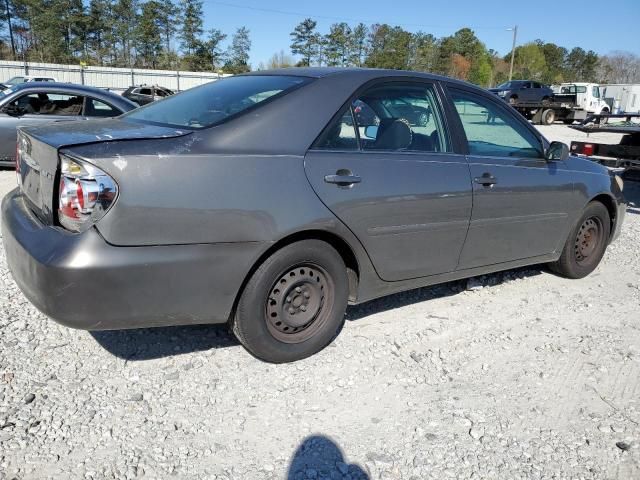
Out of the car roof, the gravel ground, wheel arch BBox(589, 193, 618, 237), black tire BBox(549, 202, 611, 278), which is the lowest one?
the gravel ground

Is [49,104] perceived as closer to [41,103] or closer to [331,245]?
[41,103]

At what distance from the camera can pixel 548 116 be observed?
30.4m

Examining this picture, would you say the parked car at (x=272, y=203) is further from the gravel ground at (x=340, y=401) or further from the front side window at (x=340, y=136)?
the gravel ground at (x=340, y=401)

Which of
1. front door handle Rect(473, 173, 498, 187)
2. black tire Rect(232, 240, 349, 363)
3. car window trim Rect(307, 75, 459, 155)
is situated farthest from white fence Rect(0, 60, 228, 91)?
black tire Rect(232, 240, 349, 363)

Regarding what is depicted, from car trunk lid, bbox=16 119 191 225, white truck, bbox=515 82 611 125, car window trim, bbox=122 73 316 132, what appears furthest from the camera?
white truck, bbox=515 82 611 125

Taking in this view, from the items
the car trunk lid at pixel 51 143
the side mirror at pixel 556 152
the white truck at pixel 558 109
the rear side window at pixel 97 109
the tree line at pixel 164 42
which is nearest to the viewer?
the car trunk lid at pixel 51 143

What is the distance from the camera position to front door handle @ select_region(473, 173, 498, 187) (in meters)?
3.63

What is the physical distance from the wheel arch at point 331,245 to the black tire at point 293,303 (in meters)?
0.03

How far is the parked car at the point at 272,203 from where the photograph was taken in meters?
2.39

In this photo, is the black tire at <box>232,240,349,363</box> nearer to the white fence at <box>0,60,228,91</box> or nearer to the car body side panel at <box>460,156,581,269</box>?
the car body side panel at <box>460,156,581,269</box>

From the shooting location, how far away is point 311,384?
114 inches

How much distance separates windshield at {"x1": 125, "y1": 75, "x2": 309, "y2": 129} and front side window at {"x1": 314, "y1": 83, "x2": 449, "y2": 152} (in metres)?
0.36

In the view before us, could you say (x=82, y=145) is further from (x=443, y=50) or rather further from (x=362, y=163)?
(x=443, y=50)

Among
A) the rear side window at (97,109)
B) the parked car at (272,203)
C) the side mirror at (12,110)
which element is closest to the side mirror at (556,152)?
the parked car at (272,203)
